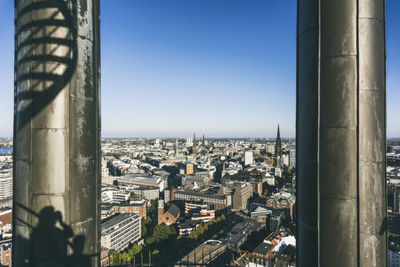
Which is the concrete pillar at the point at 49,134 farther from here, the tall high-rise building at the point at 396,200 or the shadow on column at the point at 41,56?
the tall high-rise building at the point at 396,200

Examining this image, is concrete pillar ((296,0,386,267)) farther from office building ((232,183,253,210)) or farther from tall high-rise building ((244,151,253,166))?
tall high-rise building ((244,151,253,166))

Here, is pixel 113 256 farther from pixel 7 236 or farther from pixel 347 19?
pixel 347 19

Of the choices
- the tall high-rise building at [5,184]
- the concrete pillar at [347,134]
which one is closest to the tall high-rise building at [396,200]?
the concrete pillar at [347,134]

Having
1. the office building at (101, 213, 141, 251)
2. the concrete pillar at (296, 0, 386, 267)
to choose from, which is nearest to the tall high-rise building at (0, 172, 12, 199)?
the office building at (101, 213, 141, 251)

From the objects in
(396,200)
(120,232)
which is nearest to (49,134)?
(120,232)

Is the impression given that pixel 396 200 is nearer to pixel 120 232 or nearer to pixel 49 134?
pixel 120 232

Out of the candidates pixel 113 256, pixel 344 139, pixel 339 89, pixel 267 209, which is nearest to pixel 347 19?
pixel 339 89

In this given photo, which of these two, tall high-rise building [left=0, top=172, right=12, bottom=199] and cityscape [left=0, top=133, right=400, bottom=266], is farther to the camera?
tall high-rise building [left=0, top=172, right=12, bottom=199]

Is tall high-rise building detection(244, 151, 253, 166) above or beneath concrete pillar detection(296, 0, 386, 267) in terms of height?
beneath
